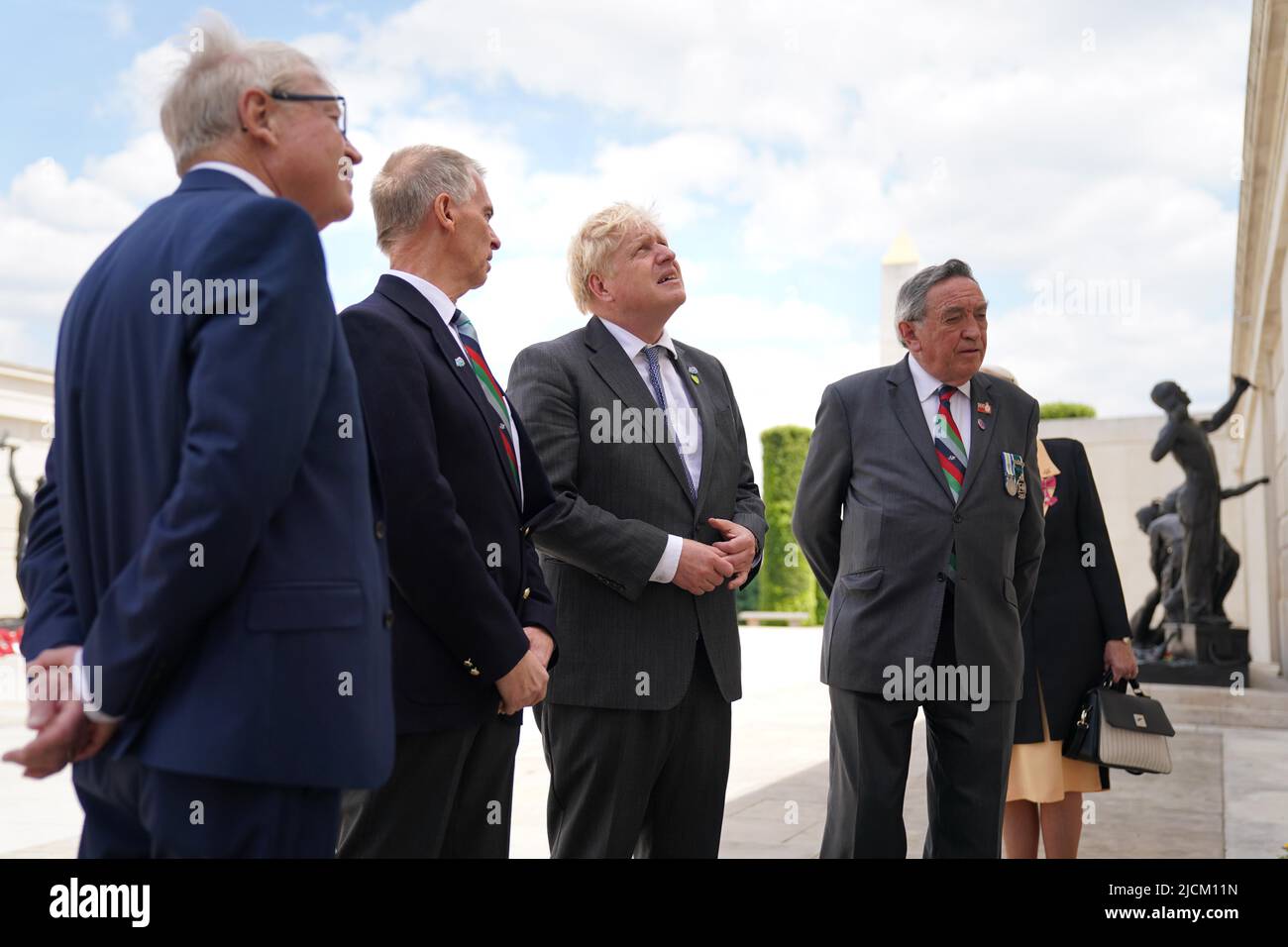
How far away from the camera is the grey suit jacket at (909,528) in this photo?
329cm

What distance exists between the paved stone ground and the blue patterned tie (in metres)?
2.32

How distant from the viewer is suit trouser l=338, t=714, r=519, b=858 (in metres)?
2.23

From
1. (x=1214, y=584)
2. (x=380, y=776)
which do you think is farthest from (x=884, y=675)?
(x=1214, y=584)

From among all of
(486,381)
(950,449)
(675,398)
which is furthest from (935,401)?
(486,381)

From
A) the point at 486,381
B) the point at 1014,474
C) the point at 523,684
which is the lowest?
the point at 523,684

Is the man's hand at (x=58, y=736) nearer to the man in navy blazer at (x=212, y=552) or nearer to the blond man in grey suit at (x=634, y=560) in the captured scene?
the man in navy blazer at (x=212, y=552)

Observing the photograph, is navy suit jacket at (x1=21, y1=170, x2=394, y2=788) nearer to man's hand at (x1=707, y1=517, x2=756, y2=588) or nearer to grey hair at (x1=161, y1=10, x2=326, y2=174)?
grey hair at (x1=161, y1=10, x2=326, y2=174)

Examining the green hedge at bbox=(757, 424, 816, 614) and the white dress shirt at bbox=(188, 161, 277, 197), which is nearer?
the white dress shirt at bbox=(188, 161, 277, 197)

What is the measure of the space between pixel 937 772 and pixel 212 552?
2.46 m

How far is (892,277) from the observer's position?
30.5 meters

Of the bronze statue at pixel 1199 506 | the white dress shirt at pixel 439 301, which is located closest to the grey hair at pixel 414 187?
the white dress shirt at pixel 439 301

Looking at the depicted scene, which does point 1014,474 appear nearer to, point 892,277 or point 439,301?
point 439,301

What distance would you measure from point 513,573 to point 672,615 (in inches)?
25.0

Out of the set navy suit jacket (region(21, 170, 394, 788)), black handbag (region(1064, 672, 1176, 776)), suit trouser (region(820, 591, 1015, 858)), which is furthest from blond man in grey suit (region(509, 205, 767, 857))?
black handbag (region(1064, 672, 1176, 776))
